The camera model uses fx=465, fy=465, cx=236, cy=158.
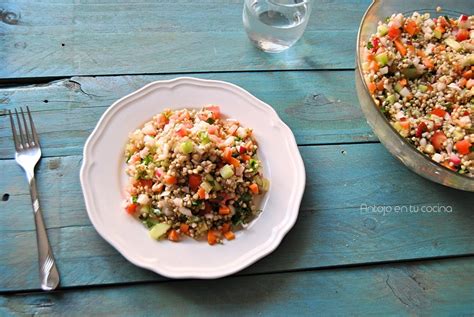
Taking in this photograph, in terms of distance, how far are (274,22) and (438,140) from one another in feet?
2.08

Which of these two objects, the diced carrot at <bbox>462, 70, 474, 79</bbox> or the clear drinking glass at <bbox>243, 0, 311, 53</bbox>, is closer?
the diced carrot at <bbox>462, 70, 474, 79</bbox>

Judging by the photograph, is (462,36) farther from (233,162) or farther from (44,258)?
(44,258)

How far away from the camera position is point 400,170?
1.35 metres

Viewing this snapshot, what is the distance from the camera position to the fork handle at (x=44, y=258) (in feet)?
3.42

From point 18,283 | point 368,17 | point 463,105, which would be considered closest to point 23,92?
point 18,283

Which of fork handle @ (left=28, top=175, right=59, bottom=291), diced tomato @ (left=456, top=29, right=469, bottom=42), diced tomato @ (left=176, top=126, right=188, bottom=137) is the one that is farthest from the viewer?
diced tomato @ (left=456, top=29, right=469, bottom=42)

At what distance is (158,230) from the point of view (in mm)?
1090

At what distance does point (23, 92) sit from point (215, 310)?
82 cm

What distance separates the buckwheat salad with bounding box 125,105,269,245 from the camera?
3.64ft

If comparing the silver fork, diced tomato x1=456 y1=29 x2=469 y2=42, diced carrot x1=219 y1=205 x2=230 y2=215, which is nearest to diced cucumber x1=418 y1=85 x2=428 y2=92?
diced tomato x1=456 y1=29 x2=469 y2=42

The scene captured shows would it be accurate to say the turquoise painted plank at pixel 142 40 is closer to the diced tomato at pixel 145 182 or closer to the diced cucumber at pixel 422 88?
the diced cucumber at pixel 422 88

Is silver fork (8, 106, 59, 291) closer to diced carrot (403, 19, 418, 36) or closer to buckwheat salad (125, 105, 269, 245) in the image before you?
buckwheat salad (125, 105, 269, 245)

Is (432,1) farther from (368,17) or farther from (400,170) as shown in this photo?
(400,170)

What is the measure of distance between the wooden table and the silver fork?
0.07 ft
